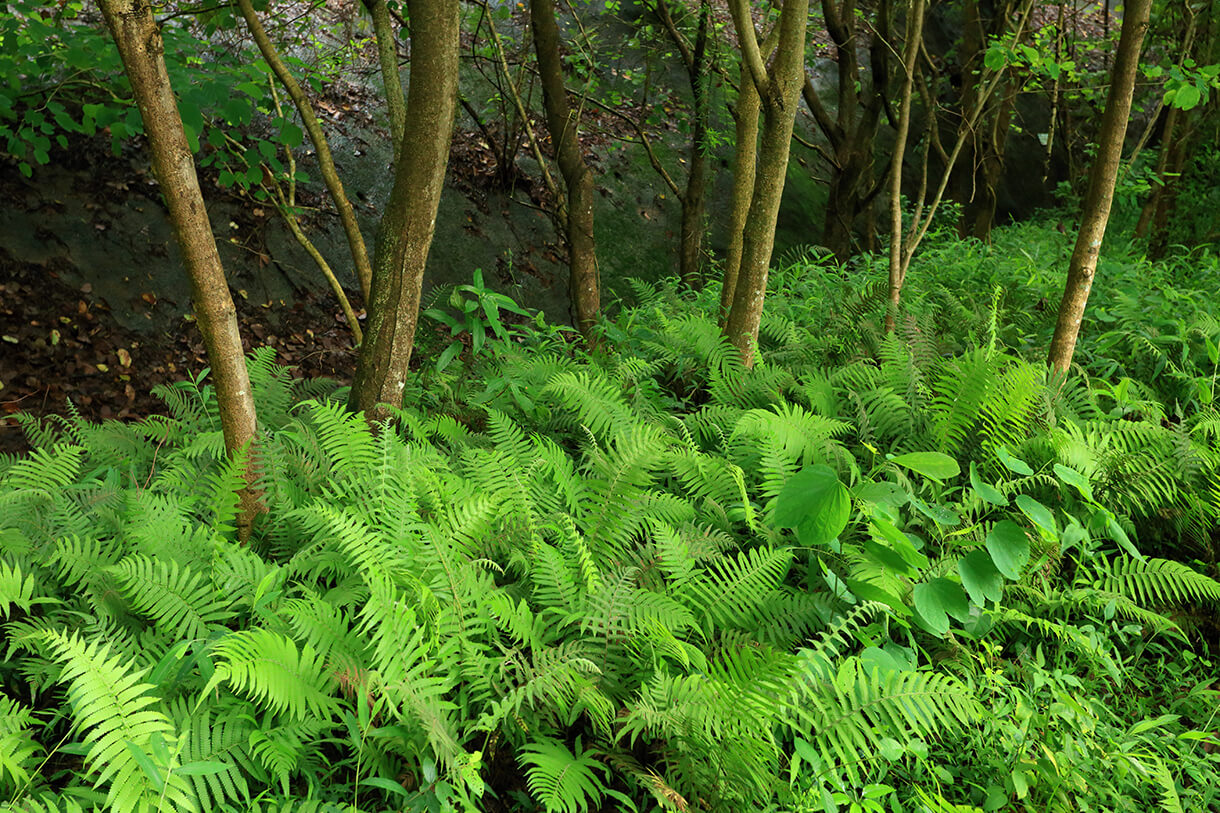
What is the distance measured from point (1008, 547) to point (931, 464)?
12.6 inches

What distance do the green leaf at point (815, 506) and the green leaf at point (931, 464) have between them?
0.37 meters

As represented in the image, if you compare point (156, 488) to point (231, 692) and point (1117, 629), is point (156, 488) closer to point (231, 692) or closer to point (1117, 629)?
point (231, 692)

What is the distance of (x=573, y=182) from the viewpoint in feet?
18.3

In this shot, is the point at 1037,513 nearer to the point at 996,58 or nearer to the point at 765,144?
A: the point at 765,144

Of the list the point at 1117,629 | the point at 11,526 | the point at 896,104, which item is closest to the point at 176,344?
the point at 11,526

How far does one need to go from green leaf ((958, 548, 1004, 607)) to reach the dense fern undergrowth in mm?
13

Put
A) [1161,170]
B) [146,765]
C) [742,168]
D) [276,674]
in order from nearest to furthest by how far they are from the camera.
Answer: [146,765]
[276,674]
[742,168]
[1161,170]

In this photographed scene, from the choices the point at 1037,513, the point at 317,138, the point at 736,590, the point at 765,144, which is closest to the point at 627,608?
the point at 736,590

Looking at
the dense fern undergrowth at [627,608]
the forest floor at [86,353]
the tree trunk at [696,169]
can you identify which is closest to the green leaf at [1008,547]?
the dense fern undergrowth at [627,608]

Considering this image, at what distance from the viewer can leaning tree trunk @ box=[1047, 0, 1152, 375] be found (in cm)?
346

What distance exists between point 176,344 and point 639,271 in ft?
15.2

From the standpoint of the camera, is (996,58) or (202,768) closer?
(202,768)

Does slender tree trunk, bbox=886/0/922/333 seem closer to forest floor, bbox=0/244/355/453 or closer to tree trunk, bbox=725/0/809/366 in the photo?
tree trunk, bbox=725/0/809/366

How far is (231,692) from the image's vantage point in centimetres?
186
